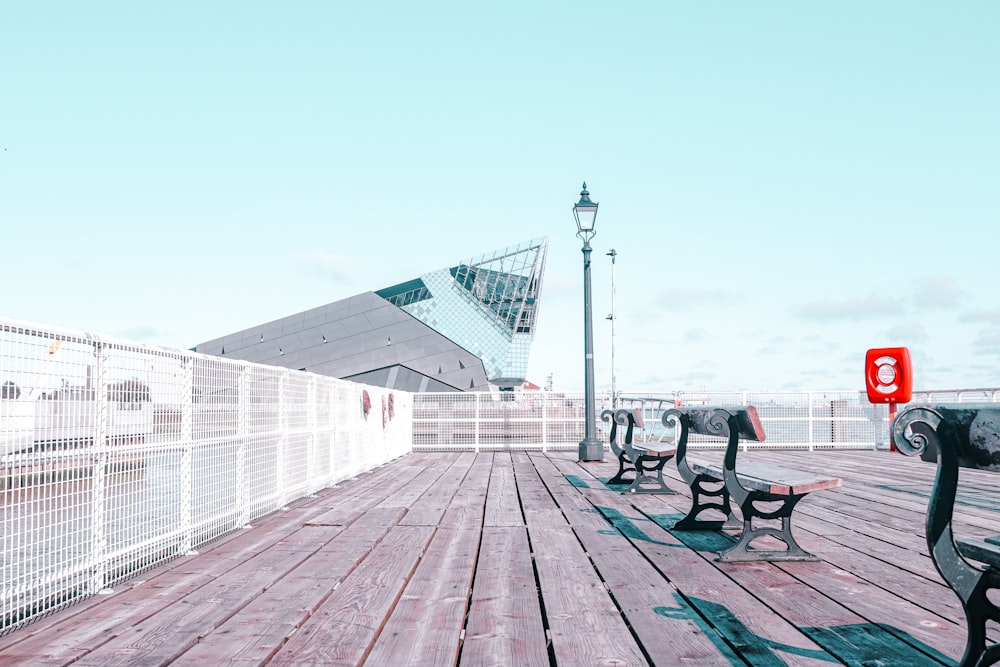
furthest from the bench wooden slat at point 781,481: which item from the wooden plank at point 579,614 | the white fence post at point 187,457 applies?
the white fence post at point 187,457

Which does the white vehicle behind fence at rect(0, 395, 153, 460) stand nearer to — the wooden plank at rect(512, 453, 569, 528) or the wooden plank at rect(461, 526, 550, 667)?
the wooden plank at rect(461, 526, 550, 667)

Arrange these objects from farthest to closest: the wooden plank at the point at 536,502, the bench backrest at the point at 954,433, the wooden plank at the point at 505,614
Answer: the wooden plank at the point at 536,502 < the wooden plank at the point at 505,614 < the bench backrest at the point at 954,433

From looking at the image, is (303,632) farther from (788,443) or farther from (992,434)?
(788,443)

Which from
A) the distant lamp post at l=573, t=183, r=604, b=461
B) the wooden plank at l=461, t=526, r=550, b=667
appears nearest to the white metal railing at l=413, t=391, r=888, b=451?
the distant lamp post at l=573, t=183, r=604, b=461

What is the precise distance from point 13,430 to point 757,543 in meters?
5.36

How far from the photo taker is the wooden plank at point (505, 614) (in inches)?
128

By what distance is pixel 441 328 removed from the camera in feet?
191

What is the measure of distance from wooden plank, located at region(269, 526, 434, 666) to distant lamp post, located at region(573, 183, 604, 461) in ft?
30.8

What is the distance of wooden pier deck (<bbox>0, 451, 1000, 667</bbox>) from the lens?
10.8ft

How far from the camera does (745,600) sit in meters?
4.16

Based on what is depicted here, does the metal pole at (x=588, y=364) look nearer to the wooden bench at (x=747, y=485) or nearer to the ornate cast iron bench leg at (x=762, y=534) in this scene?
the wooden bench at (x=747, y=485)

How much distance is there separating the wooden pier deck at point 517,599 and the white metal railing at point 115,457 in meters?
0.22

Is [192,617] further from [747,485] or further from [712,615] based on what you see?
[747,485]

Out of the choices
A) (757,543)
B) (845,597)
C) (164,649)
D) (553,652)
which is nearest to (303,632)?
(164,649)
